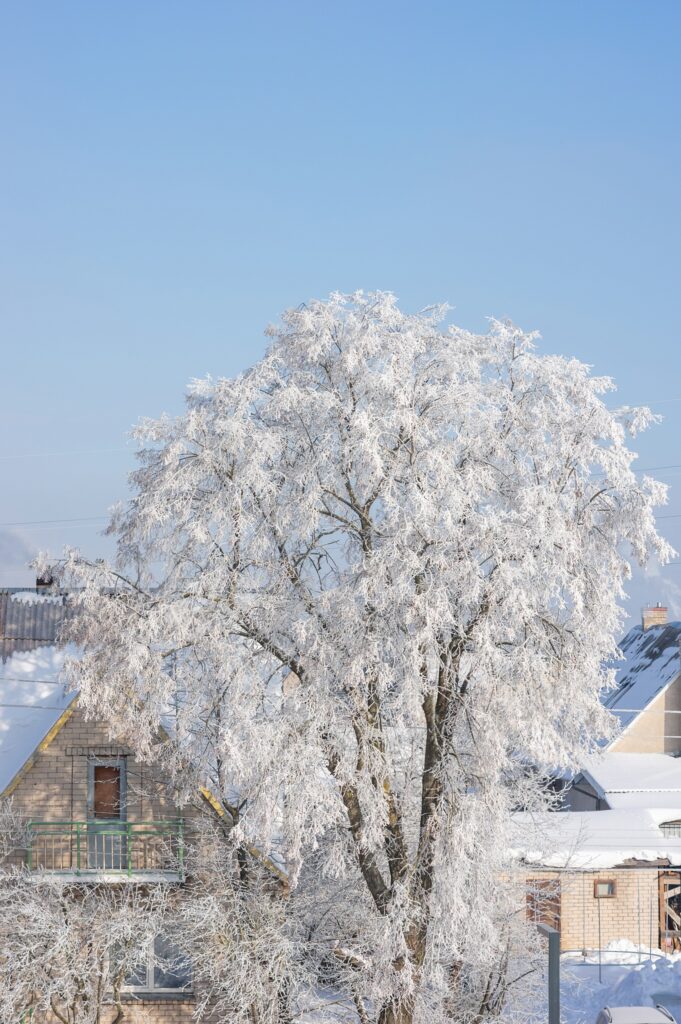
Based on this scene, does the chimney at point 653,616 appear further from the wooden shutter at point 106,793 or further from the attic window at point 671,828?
the wooden shutter at point 106,793

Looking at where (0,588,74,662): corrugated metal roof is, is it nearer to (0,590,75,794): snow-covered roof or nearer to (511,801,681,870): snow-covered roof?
(0,590,75,794): snow-covered roof

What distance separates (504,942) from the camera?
20.7 m

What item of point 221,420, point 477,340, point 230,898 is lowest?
point 230,898


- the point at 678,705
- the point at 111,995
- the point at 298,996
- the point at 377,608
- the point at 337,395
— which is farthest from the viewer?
the point at 678,705

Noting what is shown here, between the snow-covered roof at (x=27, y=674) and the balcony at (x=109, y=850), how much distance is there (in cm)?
145

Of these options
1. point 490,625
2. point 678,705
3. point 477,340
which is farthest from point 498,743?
point 678,705

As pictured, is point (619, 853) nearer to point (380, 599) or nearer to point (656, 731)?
point (656, 731)

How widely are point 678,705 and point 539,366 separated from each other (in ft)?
80.0

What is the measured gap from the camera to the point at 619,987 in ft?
84.1

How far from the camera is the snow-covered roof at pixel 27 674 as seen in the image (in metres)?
23.0

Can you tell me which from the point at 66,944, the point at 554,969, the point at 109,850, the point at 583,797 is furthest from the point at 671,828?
the point at 554,969

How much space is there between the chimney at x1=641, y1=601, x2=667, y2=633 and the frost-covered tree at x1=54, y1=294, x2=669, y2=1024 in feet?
96.6

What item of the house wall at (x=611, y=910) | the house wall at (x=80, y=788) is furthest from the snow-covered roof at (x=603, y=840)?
the house wall at (x=80, y=788)

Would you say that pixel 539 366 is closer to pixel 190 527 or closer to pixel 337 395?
pixel 337 395
